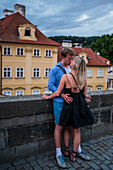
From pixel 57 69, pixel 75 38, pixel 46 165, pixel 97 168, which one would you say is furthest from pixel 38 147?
pixel 75 38

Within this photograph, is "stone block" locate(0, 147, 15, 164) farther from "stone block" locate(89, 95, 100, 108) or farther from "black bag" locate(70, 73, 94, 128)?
"stone block" locate(89, 95, 100, 108)

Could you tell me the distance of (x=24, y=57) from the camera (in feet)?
88.8

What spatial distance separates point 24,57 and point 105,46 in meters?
25.1

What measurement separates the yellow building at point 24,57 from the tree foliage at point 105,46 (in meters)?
19.0

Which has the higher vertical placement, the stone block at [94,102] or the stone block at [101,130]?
the stone block at [94,102]

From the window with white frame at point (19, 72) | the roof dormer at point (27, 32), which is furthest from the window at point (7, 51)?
the window with white frame at point (19, 72)

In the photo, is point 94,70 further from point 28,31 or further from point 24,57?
point 28,31

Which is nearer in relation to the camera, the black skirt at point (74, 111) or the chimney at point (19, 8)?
the black skirt at point (74, 111)

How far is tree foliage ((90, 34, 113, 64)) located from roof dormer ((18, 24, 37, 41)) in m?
21.5

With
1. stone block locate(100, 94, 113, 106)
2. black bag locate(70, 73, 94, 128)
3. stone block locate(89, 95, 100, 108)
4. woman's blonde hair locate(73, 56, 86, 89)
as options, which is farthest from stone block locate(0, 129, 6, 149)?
stone block locate(100, 94, 113, 106)

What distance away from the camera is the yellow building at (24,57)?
26109mm

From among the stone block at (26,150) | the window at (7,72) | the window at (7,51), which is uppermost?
the window at (7,51)

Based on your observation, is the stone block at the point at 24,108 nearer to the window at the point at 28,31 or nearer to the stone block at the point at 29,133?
the stone block at the point at 29,133

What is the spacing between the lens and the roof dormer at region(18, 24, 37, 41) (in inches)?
1054
